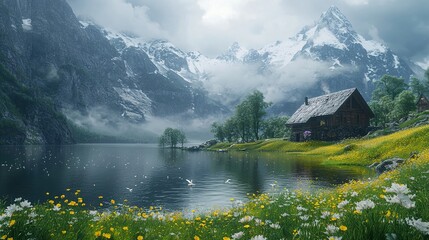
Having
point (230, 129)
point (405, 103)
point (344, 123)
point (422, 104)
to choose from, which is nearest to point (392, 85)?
point (422, 104)

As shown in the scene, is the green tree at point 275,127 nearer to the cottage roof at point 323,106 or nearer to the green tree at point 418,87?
the green tree at point 418,87

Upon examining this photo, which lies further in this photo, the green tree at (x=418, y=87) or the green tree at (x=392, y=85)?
the green tree at (x=418, y=87)

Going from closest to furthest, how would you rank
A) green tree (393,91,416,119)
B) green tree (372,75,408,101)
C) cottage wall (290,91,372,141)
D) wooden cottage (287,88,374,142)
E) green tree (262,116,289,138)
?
wooden cottage (287,88,374,142)
cottage wall (290,91,372,141)
green tree (393,91,416,119)
green tree (372,75,408,101)
green tree (262,116,289,138)

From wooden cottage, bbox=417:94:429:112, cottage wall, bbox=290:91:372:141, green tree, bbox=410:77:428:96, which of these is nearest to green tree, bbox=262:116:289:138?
green tree, bbox=410:77:428:96

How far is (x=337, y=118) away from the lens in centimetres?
9056

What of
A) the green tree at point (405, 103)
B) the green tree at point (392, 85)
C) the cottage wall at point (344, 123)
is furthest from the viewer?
the green tree at point (392, 85)

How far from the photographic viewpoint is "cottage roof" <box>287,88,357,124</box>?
90750mm

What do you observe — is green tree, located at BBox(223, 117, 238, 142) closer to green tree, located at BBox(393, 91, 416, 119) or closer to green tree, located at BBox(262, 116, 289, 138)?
green tree, located at BBox(262, 116, 289, 138)

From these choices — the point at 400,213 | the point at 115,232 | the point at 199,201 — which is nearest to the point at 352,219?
the point at 400,213

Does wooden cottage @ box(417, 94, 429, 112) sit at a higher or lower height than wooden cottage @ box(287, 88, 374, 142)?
higher

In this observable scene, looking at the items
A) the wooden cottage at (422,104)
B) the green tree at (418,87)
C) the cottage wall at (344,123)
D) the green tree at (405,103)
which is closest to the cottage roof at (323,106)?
the cottage wall at (344,123)

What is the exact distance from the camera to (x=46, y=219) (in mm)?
7605

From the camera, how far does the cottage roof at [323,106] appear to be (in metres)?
90.8

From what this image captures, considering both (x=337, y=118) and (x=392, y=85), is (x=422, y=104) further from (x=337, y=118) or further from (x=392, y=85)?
(x=337, y=118)
